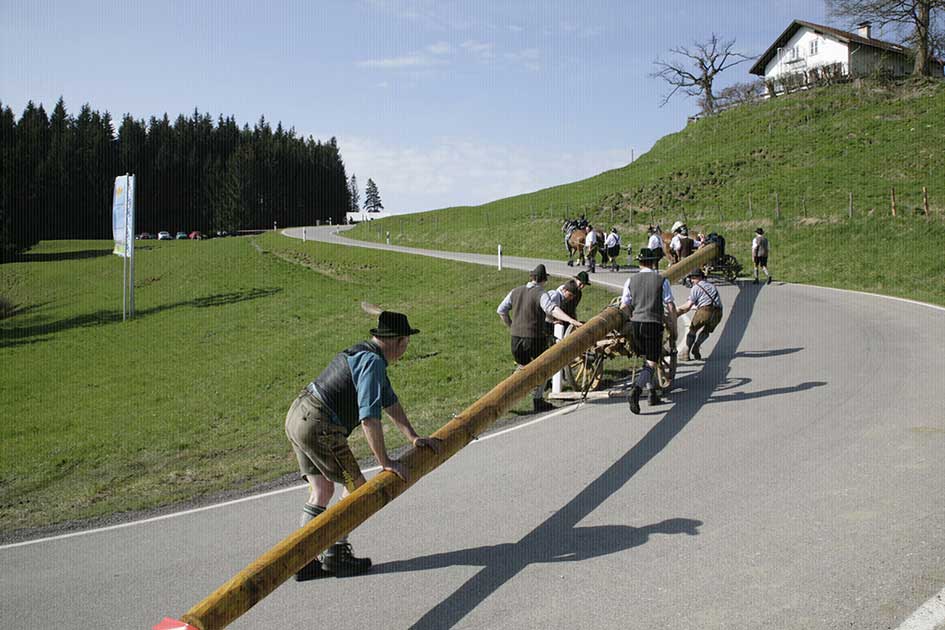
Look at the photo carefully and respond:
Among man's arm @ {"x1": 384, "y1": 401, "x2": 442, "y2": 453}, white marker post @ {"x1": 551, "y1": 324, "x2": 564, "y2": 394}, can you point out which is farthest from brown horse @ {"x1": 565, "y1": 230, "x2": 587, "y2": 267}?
man's arm @ {"x1": 384, "y1": 401, "x2": 442, "y2": 453}

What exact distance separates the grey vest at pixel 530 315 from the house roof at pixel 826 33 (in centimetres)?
6297

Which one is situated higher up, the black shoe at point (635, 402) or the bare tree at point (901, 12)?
the bare tree at point (901, 12)

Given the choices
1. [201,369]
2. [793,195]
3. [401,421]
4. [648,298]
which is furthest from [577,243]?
[401,421]

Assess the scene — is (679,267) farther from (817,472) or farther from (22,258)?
(22,258)

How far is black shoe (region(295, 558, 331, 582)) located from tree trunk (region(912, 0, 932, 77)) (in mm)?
57989

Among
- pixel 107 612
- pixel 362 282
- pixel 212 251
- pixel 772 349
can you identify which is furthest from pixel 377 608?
pixel 212 251

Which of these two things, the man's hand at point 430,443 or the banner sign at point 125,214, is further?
the banner sign at point 125,214

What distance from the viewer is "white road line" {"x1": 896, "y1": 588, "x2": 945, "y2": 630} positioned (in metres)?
4.36

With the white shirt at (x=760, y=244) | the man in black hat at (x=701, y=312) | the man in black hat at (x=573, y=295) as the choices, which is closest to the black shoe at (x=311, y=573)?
the man in black hat at (x=573, y=295)

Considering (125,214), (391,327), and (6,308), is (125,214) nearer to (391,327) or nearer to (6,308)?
(6,308)

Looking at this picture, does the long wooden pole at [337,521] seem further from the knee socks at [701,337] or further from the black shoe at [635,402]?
the knee socks at [701,337]

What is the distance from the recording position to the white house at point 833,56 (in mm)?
62188

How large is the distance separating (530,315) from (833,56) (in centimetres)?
6502

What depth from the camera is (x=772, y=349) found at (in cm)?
1352
